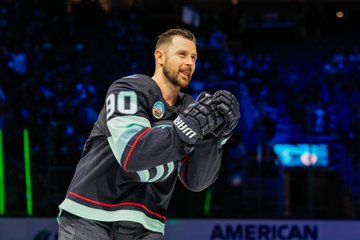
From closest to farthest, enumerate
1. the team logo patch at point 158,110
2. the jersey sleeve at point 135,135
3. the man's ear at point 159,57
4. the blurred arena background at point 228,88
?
the jersey sleeve at point 135,135
the team logo patch at point 158,110
the man's ear at point 159,57
the blurred arena background at point 228,88

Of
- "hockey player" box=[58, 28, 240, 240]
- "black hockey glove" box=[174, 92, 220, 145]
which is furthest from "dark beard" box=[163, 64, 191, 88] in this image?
"black hockey glove" box=[174, 92, 220, 145]

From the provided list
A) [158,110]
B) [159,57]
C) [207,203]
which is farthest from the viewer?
[207,203]

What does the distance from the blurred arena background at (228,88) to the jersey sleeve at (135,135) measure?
13.9 ft

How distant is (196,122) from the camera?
286cm

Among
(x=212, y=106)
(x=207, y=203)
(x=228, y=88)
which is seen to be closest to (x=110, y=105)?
(x=212, y=106)

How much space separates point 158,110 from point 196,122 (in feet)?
0.94

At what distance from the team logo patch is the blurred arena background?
13.5ft

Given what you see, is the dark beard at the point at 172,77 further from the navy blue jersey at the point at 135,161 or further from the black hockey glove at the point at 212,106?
the black hockey glove at the point at 212,106

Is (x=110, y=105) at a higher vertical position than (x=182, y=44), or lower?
lower

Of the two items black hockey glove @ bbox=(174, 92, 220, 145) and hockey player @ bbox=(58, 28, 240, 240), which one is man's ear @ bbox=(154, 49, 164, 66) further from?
black hockey glove @ bbox=(174, 92, 220, 145)

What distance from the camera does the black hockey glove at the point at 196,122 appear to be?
2854 mm

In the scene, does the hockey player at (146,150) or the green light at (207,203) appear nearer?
the hockey player at (146,150)

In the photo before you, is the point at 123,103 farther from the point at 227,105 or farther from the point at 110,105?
the point at 227,105

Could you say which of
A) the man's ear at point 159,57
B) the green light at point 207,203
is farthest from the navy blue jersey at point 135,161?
the green light at point 207,203
